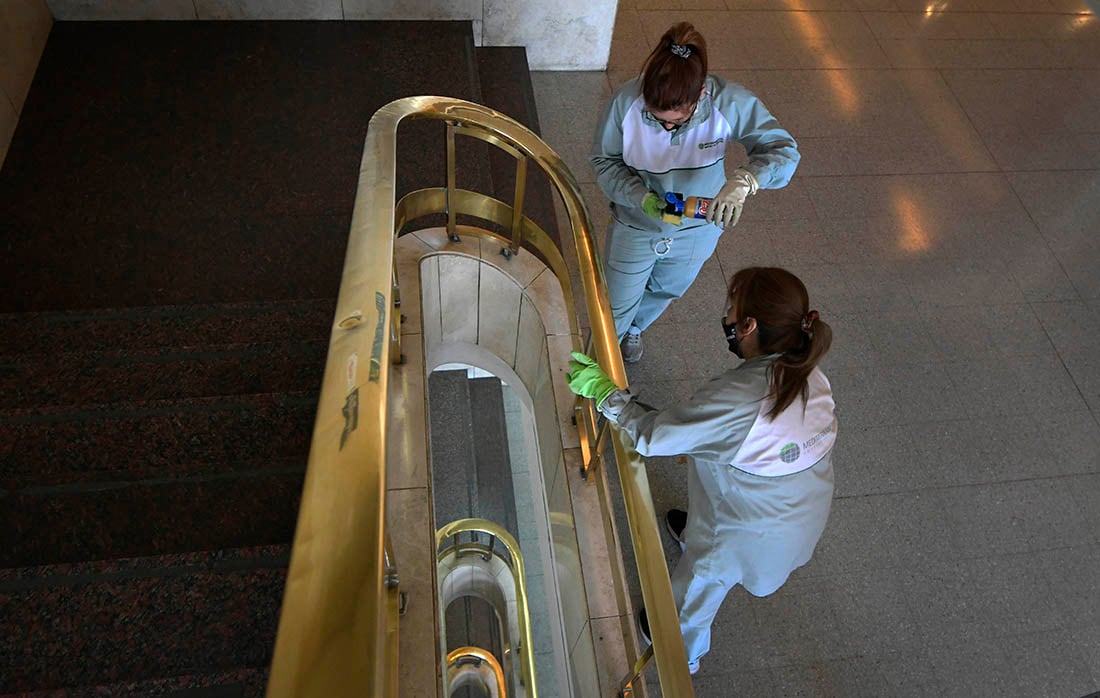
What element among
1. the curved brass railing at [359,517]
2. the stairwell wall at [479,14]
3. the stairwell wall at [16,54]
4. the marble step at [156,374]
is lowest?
the curved brass railing at [359,517]

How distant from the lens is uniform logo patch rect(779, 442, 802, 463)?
2.06 metres

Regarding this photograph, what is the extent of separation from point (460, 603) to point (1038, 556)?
4.76m

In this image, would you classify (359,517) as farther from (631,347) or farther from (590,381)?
(631,347)

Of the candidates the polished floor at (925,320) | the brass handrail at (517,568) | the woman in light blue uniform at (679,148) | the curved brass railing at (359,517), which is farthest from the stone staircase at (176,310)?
the brass handrail at (517,568)

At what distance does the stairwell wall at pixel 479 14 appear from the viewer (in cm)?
461

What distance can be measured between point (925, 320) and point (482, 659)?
Result: 15.6 ft

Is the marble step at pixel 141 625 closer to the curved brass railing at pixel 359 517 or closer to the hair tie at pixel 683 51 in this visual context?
the curved brass railing at pixel 359 517

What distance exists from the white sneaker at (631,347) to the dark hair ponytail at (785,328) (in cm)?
185

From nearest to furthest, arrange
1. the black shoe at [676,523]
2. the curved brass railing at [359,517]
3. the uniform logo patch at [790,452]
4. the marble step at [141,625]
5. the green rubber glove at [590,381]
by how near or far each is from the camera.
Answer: the curved brass railing at [359,517] < the marble step at [141,625] < the uniform logo patch at [790,452] < the green rubber glove at [590,381] < the black shoe at [676,523]

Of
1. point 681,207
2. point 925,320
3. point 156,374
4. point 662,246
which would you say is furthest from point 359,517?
point 925,320

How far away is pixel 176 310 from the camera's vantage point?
3.14m

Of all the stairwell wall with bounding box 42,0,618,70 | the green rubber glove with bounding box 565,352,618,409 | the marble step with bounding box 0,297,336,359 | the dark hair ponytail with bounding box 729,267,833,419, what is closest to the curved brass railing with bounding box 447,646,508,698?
the marble step with bounding box 0,297,336,359

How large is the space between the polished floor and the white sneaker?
0.09 metres

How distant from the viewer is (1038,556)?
3486mm
